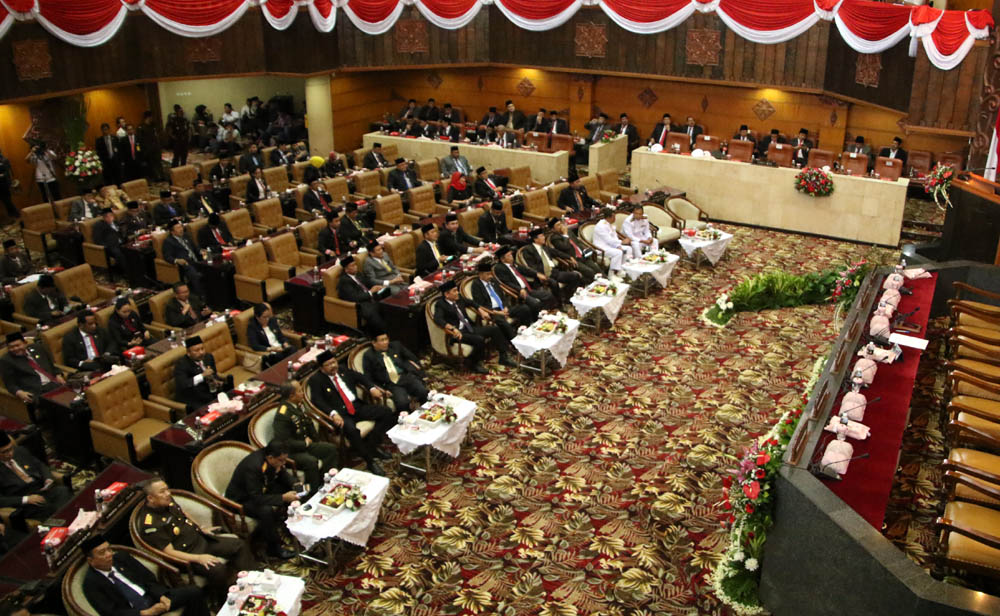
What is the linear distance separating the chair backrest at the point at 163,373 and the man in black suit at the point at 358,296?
2501mm

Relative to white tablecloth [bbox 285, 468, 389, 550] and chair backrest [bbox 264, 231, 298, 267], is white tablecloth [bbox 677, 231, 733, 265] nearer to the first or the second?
chair backrest [bbox 264, 231, 298, 267]

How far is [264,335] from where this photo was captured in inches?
384

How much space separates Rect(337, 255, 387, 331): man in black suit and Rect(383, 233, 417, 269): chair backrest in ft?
3.94

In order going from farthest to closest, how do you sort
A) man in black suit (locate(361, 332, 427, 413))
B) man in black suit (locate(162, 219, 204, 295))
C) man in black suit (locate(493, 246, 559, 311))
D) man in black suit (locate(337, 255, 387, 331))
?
man in black suit (locate(162, 219, 204, 295)) → man in black suit (locate(493, 246, 559, 311)) → man in black suit (locate(337, 255, 387, 331)) → man in black suit (locate(361, 332, 427, 413))

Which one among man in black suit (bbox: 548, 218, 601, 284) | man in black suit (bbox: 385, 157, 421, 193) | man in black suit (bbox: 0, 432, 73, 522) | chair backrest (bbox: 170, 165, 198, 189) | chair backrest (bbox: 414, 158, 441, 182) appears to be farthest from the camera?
chair backrest (bbox: 414, 158, 441, 182)

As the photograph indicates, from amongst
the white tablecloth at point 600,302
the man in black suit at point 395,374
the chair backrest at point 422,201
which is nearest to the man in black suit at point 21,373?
the man in black suit at point 395,374

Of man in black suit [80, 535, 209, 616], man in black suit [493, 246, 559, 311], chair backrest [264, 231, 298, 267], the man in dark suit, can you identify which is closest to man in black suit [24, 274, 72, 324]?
chair backrest [264, 231, 298, 267]

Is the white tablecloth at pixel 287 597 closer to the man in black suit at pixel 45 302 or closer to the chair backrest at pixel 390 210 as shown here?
the man in black suit at pixel 45 302

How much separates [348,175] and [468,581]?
10780 millimetres

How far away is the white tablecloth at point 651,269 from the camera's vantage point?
1223 centimetres

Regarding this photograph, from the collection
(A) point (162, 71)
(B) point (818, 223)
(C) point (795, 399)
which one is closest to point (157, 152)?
(A) point (162, 71)

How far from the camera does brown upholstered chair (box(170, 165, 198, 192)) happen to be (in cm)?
1647

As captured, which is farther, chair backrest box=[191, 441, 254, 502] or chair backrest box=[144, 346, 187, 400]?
chair backrest box=[144, 346, 187, 400]

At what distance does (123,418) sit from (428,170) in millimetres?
9865
